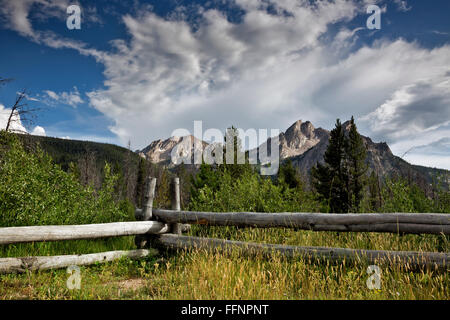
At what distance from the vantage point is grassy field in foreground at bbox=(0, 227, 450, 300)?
9.02ft

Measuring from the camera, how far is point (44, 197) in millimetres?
5578

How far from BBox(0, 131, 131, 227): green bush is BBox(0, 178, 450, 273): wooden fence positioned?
4.26ft

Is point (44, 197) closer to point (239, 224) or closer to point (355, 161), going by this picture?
point (239, 224)

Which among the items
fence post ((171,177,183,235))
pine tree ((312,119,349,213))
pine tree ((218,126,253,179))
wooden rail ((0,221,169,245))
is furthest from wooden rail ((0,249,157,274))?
pine tree ((312,119,349,213))

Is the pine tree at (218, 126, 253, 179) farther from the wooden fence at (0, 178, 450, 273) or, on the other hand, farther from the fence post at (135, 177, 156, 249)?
the wooden fence at (0, 178, 450, 273)

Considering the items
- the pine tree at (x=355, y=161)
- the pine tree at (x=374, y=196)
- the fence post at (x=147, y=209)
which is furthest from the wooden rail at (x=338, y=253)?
the pine tree at (x=355, y=161)

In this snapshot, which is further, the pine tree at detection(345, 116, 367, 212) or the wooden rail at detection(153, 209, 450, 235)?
the pine tree at detection(345, 116, 367, 212)

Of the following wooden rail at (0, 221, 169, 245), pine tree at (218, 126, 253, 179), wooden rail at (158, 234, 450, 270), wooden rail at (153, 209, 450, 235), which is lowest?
wooden rail at (158, 234, 450, 270)

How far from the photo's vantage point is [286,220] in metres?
4.47

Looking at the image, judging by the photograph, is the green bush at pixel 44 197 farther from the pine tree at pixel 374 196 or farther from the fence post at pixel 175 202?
the pine tree at pixel 374 196

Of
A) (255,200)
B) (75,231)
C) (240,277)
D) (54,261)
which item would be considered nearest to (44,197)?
(75,231)

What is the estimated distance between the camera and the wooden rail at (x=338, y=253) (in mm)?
3266
